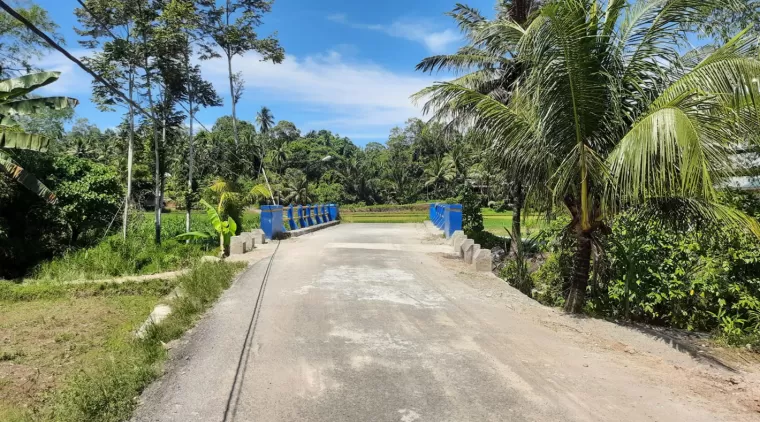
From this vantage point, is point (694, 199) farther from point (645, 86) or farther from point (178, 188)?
point (178, 188)

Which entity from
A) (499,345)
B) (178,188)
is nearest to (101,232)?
(178,188)

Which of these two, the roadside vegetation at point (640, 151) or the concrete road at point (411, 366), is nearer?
the concrete road at point (411, 366)

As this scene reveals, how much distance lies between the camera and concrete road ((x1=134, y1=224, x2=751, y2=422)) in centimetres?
386

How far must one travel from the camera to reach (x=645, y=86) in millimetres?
6688

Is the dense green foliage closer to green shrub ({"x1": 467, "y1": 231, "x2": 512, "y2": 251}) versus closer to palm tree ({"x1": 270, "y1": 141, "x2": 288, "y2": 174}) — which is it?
green shrub ({"x1": 467, "y1": 231, "x2": 512, "y2": 251})

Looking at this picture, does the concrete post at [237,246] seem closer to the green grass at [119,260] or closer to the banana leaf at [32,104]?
the green grass at [119,260]

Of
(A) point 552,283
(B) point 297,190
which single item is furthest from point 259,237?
(B) point 297,190

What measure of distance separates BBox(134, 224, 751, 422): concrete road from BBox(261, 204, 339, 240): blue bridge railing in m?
8.23

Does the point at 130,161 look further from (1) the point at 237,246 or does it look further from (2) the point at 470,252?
(2) the point at 470,252

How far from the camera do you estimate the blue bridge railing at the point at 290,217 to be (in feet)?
53.7

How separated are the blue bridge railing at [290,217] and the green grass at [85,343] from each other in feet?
16.7

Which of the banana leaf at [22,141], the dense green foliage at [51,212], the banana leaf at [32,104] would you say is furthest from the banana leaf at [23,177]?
the dense green foliage at [51,212]

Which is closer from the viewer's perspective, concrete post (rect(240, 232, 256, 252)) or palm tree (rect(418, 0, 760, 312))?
palm tree (rect(418, 0, 760, 312))

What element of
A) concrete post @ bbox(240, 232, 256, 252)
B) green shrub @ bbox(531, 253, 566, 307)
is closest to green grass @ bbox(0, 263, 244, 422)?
concrete post @ bbox(240, 232, 256, 252)
